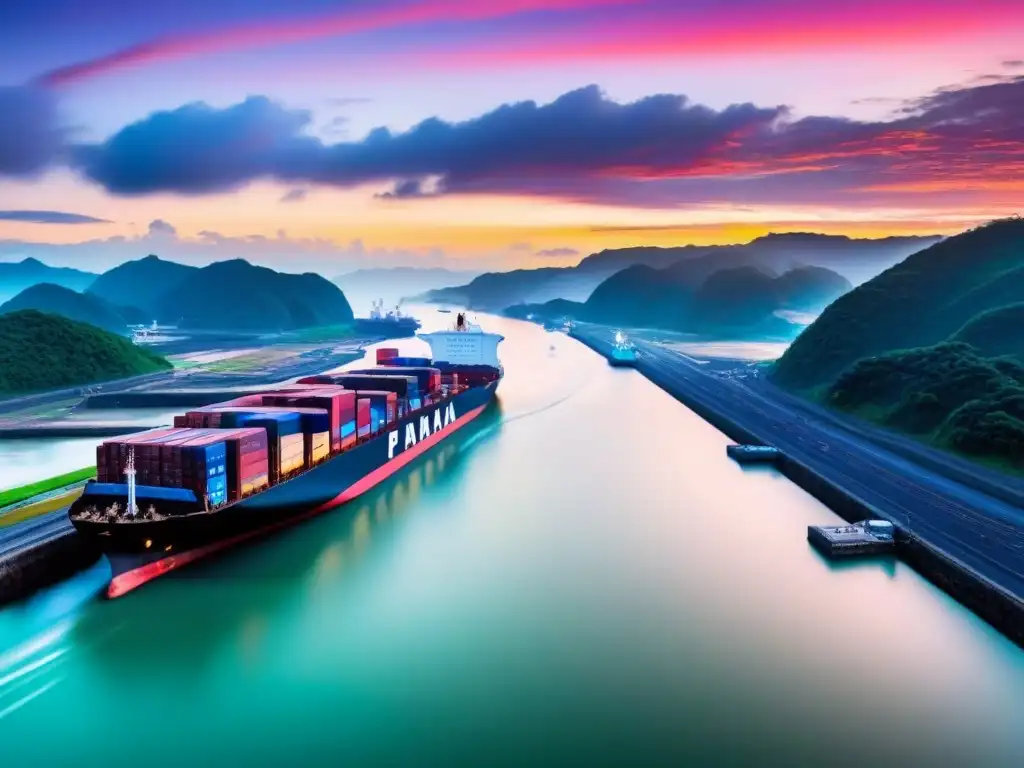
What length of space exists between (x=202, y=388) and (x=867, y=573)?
191 ft

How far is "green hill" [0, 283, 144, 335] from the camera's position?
171m

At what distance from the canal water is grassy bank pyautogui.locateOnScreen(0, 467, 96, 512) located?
8395 mm

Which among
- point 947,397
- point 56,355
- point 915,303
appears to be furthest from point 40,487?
point 915,303

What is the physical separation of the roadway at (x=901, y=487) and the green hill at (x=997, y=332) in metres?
12.9

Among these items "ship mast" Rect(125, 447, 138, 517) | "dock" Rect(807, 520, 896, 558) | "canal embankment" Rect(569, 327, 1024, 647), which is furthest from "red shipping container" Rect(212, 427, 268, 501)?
"canal embankment" Rect(569, 327, 1024, 647)

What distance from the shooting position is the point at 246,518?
24.6 meters

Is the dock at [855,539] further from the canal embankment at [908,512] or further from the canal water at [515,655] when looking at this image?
the canal water at [515,655]

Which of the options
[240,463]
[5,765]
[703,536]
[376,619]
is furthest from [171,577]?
[703,536]

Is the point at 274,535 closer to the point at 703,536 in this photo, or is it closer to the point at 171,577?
the point at 171,577

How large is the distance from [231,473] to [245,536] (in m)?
3.02

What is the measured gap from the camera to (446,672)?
17.9 metres

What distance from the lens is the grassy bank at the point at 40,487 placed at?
94.0 ft

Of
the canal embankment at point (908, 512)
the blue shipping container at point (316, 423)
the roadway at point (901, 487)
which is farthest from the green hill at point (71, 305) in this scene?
the blue shipping container at point (316, 423)

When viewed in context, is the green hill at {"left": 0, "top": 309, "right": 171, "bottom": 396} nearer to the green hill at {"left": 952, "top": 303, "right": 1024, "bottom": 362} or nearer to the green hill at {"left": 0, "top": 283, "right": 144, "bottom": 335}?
the green hill at {"left": 952, "top": 303, "right": 1024, "bottom": 362}
